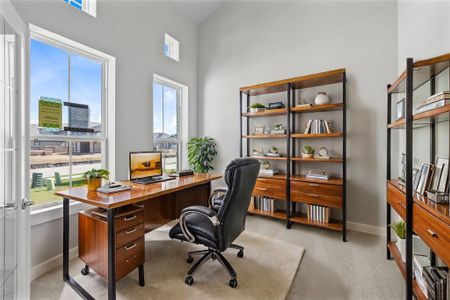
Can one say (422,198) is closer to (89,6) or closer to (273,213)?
(273,213)

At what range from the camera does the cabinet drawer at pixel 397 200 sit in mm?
1709

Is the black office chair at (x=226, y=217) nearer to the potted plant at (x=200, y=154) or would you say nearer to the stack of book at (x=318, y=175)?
the stack of book at (x=318, y=175)

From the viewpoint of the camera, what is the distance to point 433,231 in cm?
126

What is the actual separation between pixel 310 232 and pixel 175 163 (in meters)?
2.60

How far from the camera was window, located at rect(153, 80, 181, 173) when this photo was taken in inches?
146

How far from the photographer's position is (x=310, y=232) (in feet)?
10.0

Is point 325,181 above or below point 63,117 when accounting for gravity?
below

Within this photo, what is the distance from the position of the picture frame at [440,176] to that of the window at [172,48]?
12.7ft

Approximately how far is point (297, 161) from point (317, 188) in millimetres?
662

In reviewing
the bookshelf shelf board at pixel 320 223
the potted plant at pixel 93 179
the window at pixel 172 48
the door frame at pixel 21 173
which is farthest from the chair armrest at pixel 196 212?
the window at pixel 172 48

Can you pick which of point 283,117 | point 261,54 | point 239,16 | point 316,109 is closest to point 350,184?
→ point 316,109

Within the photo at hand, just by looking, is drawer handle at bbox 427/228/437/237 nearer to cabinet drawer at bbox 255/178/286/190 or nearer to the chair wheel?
the chair wheel

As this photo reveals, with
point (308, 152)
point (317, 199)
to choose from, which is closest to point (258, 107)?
point (308, 152)

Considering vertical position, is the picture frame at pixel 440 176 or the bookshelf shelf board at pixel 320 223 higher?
the picture frame at pixel 440 176
